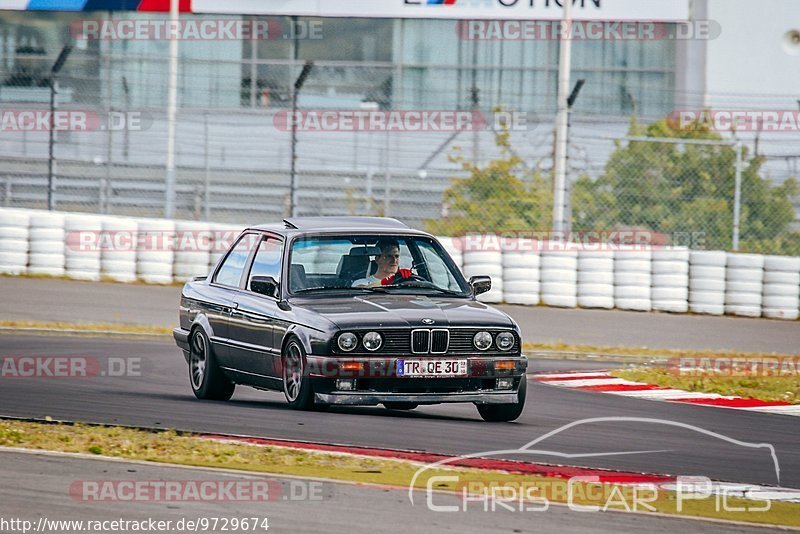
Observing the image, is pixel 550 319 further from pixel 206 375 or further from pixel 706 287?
pixel 206 375

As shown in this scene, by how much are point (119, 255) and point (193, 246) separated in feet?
3.47

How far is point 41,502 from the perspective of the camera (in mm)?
6102

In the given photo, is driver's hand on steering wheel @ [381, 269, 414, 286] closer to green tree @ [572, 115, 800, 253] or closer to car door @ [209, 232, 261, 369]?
car door @ [209, 232, 261, 369]

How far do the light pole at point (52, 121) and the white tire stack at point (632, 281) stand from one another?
27.4 feet

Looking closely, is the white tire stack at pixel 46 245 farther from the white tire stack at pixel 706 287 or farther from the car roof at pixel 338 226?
the car roof at pixel 338 226

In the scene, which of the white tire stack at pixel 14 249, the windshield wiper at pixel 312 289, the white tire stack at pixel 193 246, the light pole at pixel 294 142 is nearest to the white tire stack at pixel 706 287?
the light pole at pixel 294 142

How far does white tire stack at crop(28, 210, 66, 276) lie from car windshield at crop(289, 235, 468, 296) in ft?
33.9

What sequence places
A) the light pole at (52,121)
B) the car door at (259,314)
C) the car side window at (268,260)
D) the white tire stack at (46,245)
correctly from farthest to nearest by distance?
the light pole at (52,121) < the white tire stack at (46,245) < the car side window at (268,260) < the car door at (259,314)

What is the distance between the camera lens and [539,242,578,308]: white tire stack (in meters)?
19.3

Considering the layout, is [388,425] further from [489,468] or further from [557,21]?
[557,21]

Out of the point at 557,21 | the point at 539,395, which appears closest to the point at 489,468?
the point at 539,395

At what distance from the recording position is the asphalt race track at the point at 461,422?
809cm

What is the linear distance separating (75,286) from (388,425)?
1128cm

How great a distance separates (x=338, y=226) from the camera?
10.2m
